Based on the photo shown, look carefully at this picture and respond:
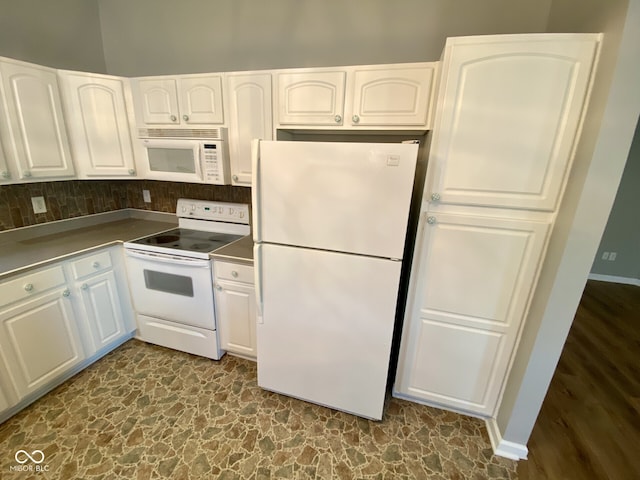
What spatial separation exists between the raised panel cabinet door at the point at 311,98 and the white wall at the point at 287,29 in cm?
46

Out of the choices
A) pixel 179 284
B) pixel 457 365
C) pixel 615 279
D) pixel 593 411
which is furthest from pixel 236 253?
pixel 615 279

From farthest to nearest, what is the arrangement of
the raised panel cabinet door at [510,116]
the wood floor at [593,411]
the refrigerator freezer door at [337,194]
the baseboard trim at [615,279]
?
1. the baseboard trim at [615,279]
2. the wood floor at [593,411]
3. the refrigerator freezer door at [337,194]
4. the raised panel cabinet door at [510,116]

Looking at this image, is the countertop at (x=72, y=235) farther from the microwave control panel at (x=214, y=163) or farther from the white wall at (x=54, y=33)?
the white wall at (x=54, y=33)

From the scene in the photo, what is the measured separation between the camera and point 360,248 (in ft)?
4.72

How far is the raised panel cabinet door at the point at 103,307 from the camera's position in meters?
1.97

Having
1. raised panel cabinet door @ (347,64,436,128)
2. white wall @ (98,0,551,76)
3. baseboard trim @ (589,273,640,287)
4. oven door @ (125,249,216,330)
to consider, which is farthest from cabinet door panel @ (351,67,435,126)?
baseboard trim @ (589,273,640,287)

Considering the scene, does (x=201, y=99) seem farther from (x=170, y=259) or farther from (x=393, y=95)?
(x=393, y=95)

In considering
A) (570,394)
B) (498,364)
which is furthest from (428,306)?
(570,394)

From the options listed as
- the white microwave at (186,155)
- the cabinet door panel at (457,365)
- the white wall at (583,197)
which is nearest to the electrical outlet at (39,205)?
the white microwave at (186,155)

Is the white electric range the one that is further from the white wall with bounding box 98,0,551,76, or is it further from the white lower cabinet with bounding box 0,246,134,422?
the white wall with bounding box 98,0,551,76

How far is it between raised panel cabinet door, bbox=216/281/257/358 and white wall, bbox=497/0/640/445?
1664 millimetres

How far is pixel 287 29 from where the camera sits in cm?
208

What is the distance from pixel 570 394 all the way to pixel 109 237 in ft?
12.1

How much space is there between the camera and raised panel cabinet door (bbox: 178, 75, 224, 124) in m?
1.97
